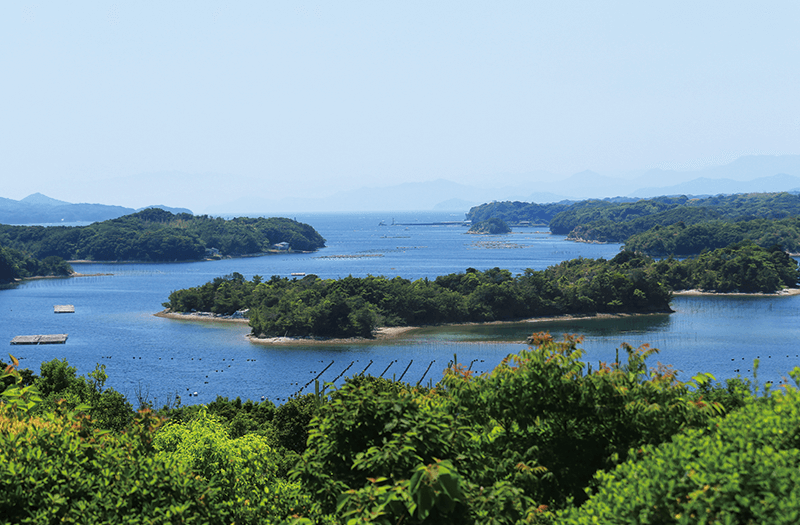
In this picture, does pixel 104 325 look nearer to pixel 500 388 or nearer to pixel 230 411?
pixel 230 411

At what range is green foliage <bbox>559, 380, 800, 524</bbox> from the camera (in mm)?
4957

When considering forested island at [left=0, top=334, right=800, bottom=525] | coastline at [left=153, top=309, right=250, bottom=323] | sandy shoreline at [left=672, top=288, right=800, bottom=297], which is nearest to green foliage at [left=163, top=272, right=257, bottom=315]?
coastline at [left=153, top=309, right=250, bottom=323]

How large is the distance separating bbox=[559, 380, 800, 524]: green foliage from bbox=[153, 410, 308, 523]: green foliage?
3521mm

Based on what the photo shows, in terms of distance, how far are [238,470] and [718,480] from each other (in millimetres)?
7015

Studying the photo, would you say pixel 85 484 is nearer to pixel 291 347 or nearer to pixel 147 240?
pixel 291 347

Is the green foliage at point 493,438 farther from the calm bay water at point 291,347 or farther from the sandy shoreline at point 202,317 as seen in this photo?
the sandy shoreline at point 202,317

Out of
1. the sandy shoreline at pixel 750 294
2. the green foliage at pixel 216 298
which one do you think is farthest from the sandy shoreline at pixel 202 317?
the sandy shoreline at pixel 750 294

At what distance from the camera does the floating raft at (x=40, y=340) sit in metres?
54.8

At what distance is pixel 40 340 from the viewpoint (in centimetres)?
5509

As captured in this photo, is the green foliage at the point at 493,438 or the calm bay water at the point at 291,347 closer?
the green foliage at the point at 493,438

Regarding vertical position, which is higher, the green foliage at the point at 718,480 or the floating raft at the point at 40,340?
the green foliage at the point at 718,480

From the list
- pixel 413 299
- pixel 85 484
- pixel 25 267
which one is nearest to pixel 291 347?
pixel 413 299

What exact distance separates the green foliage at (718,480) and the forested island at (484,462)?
0.01m

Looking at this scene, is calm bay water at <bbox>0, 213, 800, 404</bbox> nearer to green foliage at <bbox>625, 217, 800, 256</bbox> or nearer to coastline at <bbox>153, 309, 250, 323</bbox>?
coastline at <bbox>153, 309, 250, 323</bbox>
